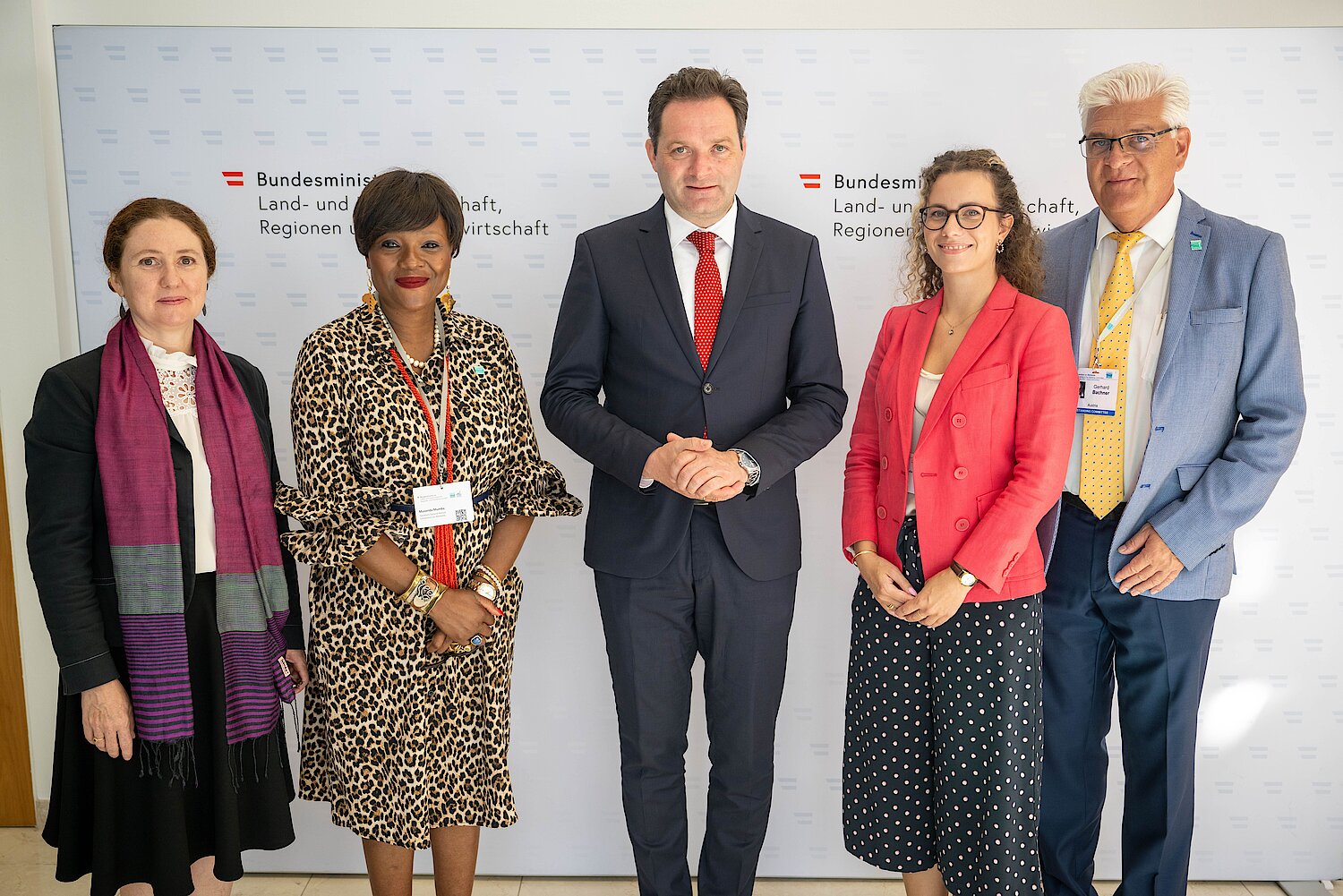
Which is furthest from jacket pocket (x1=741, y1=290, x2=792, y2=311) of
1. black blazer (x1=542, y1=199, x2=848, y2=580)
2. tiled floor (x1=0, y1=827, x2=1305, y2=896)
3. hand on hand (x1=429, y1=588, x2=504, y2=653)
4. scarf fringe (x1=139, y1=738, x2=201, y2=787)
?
tiled floor (x1=0, y1=827, x2=1305, y2=896)

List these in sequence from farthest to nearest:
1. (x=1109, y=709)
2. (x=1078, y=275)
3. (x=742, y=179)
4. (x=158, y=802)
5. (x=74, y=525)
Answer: (x=742, y=179)
(x=1109, y=709)
(x=1078, y=275)
(x=158, y=802)
(x=74, y=525)

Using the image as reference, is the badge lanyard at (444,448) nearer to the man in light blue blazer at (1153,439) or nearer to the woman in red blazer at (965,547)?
the woman in red blazer at (965,547)

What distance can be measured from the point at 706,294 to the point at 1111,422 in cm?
104

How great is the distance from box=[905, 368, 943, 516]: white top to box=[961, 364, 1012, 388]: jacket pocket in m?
0.08

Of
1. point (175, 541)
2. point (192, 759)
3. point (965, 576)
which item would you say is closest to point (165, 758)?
point (192, 759)

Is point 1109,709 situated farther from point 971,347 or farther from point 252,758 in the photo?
point 252,758

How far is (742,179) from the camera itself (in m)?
2.90

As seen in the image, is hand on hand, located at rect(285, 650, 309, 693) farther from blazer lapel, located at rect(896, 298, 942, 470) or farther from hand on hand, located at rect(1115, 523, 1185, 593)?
hand on hand, located at rect(1115, 523, 1185, 593)

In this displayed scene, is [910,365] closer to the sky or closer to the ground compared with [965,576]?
closer to the sky

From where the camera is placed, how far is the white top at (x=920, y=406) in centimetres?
217

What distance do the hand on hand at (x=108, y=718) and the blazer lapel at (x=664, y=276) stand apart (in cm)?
145

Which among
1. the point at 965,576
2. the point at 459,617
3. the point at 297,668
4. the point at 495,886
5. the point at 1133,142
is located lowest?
the point at 495,886

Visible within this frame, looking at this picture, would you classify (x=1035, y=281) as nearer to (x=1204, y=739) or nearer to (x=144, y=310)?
(x=1204, y=739)

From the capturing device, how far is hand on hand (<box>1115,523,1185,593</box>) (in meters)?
2.27
